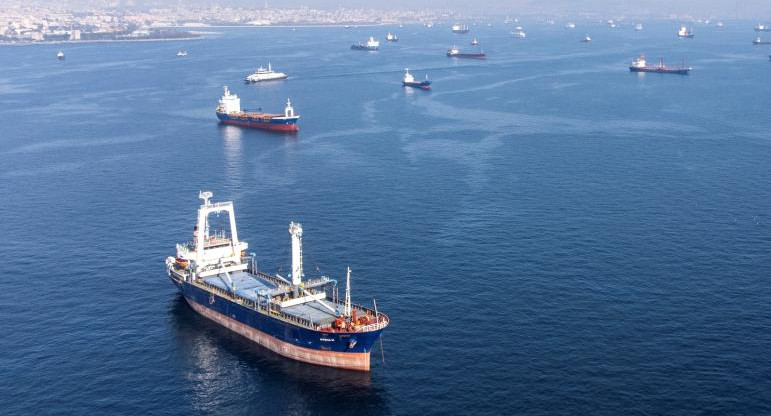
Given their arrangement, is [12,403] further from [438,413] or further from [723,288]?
[723,288]

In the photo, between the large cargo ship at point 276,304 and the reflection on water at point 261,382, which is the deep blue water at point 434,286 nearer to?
the reflection on water at point 261,382

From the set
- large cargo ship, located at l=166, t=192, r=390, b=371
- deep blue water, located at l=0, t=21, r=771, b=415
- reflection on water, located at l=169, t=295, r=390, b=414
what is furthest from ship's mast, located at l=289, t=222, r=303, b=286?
deep blue water, located at l=0, t=21, r=771, b=415


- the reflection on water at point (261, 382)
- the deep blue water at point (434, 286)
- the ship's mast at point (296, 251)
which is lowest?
the reflection on water at point (261, 382)

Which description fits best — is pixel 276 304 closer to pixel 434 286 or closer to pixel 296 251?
pixel 296 251

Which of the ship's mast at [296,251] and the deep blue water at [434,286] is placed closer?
the deep blue water at [434,286]

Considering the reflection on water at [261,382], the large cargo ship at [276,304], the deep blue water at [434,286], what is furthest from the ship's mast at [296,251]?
the deep blue water at [434,286]

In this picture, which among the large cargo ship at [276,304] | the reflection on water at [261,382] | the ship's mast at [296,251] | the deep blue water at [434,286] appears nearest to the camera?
the reflection on water at [261,382]

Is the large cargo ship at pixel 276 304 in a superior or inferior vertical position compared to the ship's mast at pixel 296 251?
inferior
